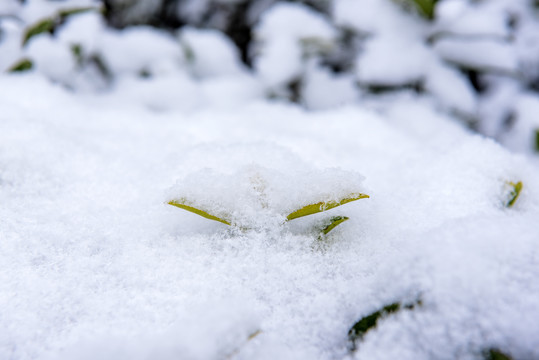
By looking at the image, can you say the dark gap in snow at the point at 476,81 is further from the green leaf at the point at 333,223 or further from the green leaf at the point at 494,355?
the green leaf at the point at 494,355

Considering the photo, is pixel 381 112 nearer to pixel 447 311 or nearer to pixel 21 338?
pixel 447 311

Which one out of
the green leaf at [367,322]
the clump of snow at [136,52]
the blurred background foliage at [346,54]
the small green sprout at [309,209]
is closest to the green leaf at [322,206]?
the small green sprout at [309,209]

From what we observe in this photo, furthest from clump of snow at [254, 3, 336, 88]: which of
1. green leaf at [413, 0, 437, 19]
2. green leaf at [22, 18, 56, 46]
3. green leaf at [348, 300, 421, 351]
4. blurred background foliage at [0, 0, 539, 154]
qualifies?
green leaf at [348, 300, 421, 351]

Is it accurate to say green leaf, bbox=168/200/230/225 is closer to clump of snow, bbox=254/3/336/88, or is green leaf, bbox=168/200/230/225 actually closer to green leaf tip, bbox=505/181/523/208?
green leaf tip, bbox=505/181/523/208

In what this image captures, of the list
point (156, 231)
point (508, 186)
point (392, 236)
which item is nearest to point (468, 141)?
point (508, 186)

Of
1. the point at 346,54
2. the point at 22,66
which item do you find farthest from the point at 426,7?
the point at 22,66

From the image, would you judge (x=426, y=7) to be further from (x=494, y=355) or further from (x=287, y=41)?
(x=494, y=355)
